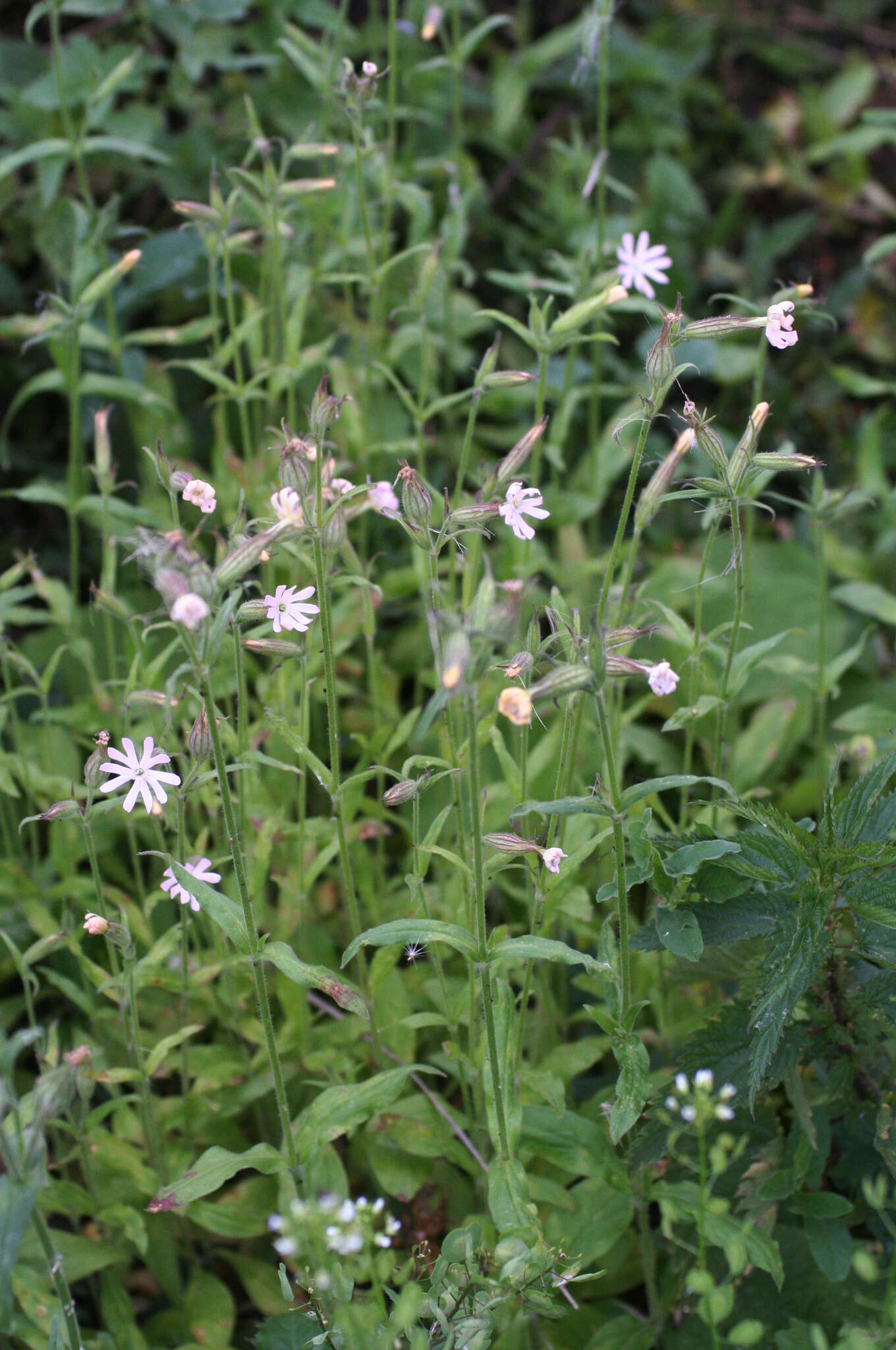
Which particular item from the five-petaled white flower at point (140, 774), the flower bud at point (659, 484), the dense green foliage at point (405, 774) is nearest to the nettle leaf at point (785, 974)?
the dense green foliage at point (405, 774)

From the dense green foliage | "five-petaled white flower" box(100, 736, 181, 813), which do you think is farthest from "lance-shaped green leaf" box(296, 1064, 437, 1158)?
"five-petaled white flower" box(100, 736, 181, 813)

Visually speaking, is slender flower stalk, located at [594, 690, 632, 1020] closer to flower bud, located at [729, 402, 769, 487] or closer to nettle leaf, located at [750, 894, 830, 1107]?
nettle leaf, located at [750, 894, 830, 1107]

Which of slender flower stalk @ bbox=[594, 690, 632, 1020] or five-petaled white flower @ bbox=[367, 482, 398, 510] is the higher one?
five-petaled white flower @ bbox=[367, 482, 398, 510]

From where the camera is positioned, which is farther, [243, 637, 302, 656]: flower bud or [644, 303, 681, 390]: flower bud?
[243, 637, 302, 656]: flower bud

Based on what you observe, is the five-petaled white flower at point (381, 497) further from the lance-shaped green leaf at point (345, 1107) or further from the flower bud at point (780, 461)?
the lance-shaped green leaf at point (345, 1107)

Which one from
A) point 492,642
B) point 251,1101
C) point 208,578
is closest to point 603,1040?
point 251,1101

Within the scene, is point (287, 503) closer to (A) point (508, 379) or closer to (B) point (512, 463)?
(B) point (512, 463)

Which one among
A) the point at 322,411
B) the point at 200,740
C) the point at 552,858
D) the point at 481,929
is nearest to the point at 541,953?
the point at 481,929

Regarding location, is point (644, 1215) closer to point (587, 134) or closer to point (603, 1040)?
point (603, 1040)
